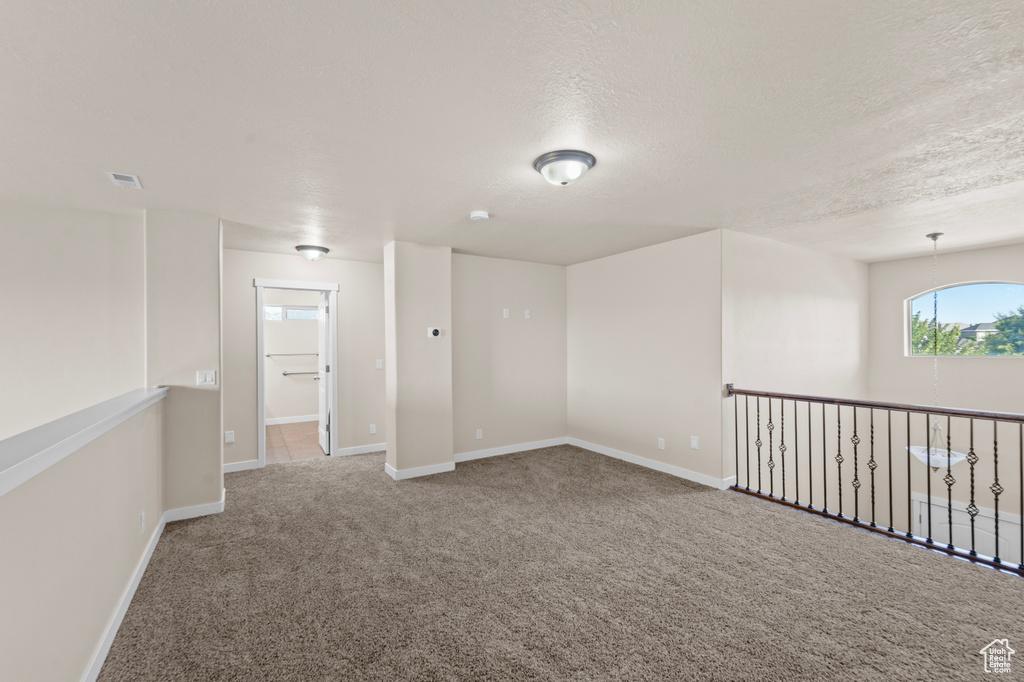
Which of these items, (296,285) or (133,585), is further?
(296,285)

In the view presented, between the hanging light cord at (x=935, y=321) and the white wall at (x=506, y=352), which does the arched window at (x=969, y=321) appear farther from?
the white wall at (x=506, y=352)

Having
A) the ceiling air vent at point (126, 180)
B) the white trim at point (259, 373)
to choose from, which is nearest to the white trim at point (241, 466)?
the white trim at point (259, 373)

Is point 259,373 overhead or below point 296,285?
below

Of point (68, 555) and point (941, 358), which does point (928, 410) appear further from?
point (68, 555)

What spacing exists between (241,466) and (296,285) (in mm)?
2110

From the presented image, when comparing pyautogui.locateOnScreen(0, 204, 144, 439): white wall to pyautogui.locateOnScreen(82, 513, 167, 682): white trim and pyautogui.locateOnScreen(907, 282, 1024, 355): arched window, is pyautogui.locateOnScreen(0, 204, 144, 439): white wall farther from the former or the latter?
pyautogui.locateOnScreen(907, 282, 1024, 355): arched window

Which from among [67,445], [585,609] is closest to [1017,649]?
[585,609]

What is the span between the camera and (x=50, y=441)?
1.49m

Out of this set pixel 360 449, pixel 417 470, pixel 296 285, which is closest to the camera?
pixel 417 470

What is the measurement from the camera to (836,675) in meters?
1.86

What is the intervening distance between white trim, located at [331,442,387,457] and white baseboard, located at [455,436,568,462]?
1.18 m

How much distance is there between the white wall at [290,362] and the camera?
26.5 ft

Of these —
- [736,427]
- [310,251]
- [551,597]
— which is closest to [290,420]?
[310,251]

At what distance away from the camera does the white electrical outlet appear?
362 centimetres
